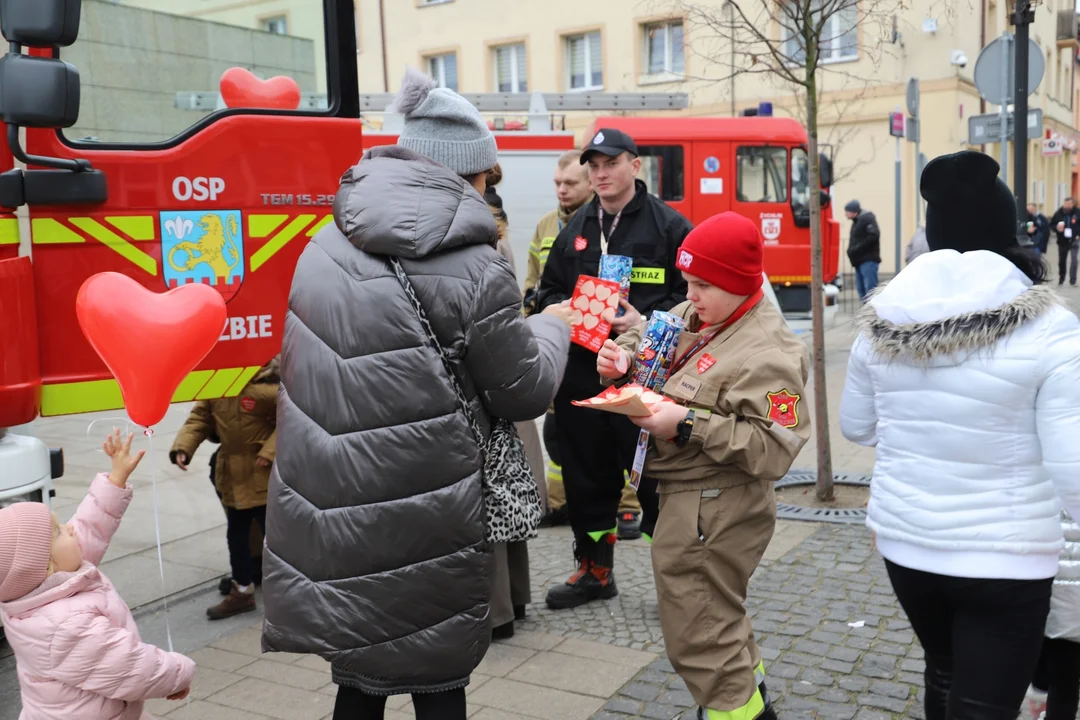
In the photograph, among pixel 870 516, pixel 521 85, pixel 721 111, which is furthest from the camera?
pixel 521 85

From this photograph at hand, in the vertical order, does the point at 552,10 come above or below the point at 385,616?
above

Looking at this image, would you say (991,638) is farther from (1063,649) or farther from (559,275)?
(559,275)

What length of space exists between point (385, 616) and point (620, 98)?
1316 cm

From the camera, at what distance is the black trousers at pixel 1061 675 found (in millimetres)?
2967

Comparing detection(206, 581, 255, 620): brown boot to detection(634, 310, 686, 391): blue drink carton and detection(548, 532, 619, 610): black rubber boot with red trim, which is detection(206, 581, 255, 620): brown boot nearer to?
detection(548, 532, 619, 610): black rubber boot with red trim

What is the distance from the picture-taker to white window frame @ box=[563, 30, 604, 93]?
27431 millimetres

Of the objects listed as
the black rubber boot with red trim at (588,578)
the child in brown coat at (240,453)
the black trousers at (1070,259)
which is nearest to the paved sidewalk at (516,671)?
the black rubber boot with red trim at (588,578)

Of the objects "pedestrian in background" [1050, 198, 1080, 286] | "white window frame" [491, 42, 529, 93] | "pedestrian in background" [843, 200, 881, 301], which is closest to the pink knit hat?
"pedestrian in background" [843, 200, 881, 301]

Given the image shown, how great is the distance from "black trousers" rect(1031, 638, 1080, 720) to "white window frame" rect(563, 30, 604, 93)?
1009 inches

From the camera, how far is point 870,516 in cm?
275

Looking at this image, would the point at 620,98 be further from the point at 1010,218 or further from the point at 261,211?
the point at 1010,218

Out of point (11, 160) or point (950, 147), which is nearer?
point (11, 160)

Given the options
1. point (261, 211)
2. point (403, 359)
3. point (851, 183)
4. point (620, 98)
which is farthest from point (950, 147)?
point (403, 359)

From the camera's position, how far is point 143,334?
3.20 meters
